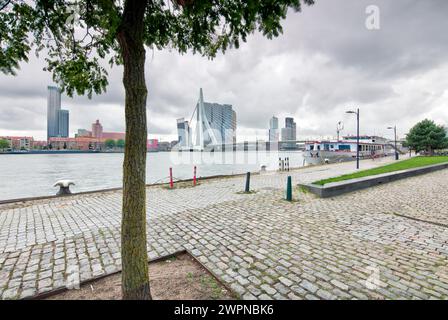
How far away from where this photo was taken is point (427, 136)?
118 feet

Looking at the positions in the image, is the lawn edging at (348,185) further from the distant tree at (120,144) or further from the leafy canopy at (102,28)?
the distant tree at (120,144)

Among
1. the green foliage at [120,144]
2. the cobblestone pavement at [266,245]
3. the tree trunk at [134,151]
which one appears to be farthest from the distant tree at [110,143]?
the tree trunk at [134,151]

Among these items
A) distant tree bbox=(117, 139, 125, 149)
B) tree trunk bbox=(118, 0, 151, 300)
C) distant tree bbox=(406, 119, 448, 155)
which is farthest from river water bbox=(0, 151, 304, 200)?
distant tree bbox=(117, 139, 125, 149)

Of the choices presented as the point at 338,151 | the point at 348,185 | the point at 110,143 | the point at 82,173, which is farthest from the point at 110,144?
the point at 348,185

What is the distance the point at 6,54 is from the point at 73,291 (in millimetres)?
3145

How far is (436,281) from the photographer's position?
2732mm

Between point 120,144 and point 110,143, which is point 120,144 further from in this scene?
point 110,143

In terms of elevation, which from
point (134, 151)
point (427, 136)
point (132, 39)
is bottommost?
point (134, 151)

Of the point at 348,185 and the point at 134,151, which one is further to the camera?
the point at 348,185

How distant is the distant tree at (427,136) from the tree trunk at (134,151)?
162 ft

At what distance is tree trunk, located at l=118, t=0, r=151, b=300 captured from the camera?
1934 mm

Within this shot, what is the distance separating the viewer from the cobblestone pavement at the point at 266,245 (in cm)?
271

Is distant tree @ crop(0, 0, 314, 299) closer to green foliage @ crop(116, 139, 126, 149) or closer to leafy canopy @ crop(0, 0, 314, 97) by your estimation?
leafy canopy @ crop(0, 0, 314, 97)

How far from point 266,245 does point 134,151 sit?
2984mm
